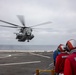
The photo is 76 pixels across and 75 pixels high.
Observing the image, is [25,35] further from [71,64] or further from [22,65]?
[71,64]

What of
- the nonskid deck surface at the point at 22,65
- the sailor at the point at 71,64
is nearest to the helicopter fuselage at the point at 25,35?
the nonskid deck surface at the point at 22,65

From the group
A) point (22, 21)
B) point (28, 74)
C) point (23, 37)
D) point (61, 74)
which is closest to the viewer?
point (61, 74)

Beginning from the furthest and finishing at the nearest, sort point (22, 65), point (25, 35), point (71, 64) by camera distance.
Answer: point (25, 35) < point (22, 65) < point (71, 64)

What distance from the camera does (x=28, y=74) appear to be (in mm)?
18031

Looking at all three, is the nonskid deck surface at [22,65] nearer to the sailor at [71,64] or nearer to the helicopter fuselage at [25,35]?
the helicopter fuselage at [25,35]

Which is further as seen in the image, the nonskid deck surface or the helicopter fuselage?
the helicopter fuselage

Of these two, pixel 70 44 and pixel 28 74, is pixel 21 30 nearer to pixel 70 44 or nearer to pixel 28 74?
pixel 28 74

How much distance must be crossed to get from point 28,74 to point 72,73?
13.9 m

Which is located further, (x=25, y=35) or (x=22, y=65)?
(x=25, y=35)

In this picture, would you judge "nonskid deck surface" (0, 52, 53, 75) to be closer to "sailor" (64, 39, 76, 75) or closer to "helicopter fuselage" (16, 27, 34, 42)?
"helicopter fuselage" (16, 27, 34, 42)

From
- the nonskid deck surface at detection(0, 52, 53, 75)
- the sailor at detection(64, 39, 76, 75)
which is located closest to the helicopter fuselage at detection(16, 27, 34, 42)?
the nonskid deck surface at detection(0, 52, 53, 75)

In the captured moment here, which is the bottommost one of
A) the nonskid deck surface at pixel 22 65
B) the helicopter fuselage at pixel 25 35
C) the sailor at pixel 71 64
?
the nonskid deck surface at pixel 22 65

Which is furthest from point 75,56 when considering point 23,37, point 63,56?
point 23,37

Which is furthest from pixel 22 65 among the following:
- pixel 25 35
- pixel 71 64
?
pixel 71 64
